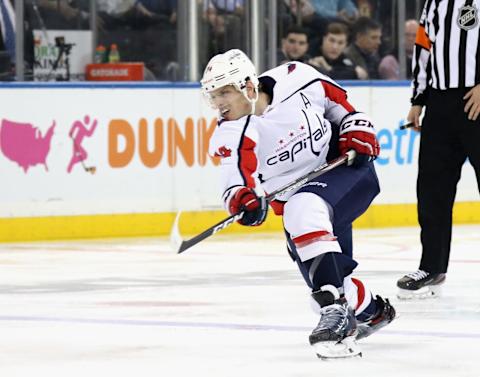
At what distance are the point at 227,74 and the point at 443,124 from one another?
1.76 meters

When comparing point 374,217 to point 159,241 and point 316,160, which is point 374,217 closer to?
point 159,241

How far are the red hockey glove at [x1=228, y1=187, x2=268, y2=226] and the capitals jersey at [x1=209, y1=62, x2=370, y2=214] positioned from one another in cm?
3

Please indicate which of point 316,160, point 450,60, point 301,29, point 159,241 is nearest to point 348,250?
point 316,160

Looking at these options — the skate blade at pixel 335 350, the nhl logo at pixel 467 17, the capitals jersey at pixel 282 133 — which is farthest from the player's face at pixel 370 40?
the skate blade at pixel 335 350

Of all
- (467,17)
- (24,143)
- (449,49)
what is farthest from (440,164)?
(24,143)

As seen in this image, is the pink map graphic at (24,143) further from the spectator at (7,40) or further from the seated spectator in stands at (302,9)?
the seated spectator in stands at (302,9)

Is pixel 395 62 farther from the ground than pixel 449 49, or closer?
closer

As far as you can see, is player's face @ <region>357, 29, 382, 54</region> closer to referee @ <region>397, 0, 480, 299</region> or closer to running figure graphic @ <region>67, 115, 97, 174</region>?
running figure graphic @ <region>67, 115, 97, 174</region>

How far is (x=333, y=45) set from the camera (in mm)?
10609

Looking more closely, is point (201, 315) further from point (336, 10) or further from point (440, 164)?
point (336, 10)

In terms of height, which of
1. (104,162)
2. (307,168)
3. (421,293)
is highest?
(307,168)

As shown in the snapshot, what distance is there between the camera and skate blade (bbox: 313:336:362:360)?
4312 mm

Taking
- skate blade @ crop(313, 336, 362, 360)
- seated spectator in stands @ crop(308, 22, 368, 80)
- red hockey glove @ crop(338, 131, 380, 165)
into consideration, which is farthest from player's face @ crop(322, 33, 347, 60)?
skate blade @ crop(313, 336, 362, 360)

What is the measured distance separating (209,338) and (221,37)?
17.7ft
